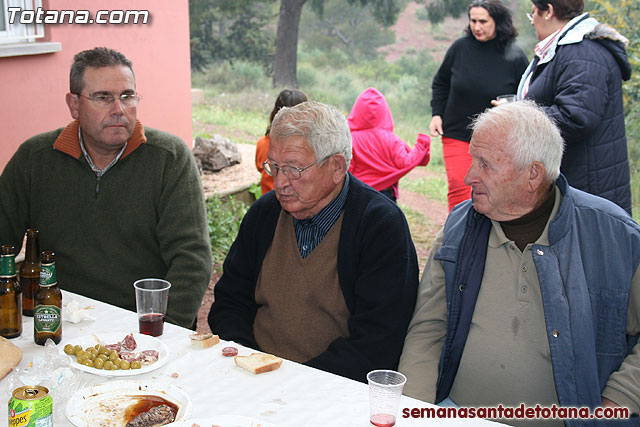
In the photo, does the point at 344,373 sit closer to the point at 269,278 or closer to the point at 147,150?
the point at 269,278

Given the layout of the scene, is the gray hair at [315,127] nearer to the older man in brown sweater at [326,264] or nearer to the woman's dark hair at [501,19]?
the older man in brown sweater at [326,264]

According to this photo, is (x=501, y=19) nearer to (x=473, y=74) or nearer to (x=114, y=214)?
(x=473, y=74)

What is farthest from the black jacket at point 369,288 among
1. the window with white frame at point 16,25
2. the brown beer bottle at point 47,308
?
the window with white frame at point 16,25

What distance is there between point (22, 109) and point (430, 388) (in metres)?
3.70

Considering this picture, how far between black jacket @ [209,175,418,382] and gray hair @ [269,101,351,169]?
0.61ft

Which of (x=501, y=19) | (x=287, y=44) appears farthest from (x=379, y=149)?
(x=287, y=44)

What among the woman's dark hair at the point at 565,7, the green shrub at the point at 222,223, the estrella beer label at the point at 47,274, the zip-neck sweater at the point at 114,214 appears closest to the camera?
the estrella beer label at the point at 47,274

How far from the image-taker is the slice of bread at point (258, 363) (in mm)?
1965

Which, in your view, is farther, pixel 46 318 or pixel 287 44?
pixel 287 44

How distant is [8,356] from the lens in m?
1.98

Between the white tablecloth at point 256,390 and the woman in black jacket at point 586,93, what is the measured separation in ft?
7.15

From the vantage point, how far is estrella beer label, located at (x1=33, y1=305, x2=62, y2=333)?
6.91 ft

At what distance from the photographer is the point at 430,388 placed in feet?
7.52

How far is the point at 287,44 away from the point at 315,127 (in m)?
12.8
